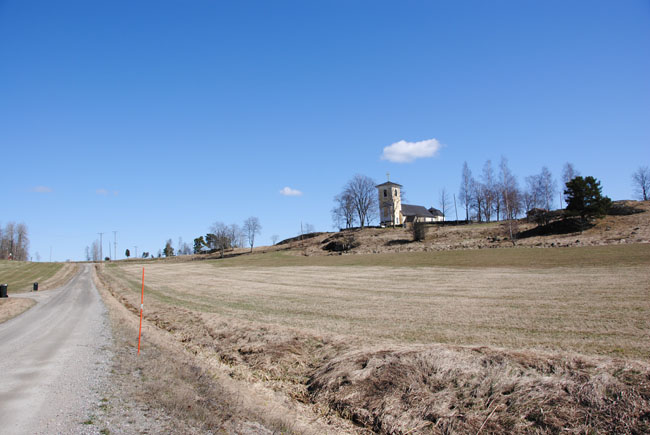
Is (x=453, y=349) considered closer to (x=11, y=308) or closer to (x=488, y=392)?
(x=488, y=392)

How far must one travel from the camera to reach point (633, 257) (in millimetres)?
25797

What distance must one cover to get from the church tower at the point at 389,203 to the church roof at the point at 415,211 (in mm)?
4430

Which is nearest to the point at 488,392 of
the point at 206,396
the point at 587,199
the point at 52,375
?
the point at 206,396

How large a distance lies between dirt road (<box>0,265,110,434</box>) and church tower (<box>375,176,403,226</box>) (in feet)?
272

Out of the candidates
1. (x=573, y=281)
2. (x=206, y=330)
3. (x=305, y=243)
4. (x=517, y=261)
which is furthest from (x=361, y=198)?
(x=206, y=330)

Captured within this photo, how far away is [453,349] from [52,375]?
29.0 ft

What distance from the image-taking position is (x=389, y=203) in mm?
94250

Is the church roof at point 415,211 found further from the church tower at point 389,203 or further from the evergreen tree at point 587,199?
the evergreen tree at point 587,199

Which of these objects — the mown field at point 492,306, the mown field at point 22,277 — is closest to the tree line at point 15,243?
the mown field at point 22,277

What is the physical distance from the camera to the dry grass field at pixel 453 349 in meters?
5.26

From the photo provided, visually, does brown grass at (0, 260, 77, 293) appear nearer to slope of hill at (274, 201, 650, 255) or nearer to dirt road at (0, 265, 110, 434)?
dirt road at (0, 265, 110, 434)

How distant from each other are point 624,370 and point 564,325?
5.45 m

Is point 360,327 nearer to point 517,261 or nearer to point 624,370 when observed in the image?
point 624,370

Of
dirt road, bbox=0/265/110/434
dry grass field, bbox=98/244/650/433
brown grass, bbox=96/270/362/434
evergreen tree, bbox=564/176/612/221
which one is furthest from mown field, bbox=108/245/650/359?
evergreen tree, bbox=564/176/612/221
